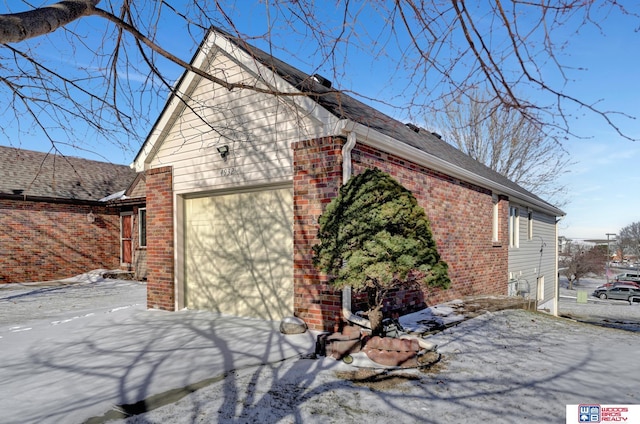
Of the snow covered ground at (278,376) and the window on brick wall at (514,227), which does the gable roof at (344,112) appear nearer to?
the snow covered ground at (278,376)

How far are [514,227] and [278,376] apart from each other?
42.9 ft

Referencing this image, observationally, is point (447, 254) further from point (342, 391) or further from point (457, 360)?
point (342, 391)

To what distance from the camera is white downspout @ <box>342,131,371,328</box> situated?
231 inches

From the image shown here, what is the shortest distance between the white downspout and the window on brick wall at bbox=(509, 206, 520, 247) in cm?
1055

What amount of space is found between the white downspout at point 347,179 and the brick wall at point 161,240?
4.33 metres

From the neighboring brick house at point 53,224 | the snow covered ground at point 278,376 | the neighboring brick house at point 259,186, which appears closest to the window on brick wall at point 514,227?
the neighboring brick house at point 259,186

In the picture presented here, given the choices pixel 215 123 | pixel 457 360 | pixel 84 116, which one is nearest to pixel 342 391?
pixel 457 360

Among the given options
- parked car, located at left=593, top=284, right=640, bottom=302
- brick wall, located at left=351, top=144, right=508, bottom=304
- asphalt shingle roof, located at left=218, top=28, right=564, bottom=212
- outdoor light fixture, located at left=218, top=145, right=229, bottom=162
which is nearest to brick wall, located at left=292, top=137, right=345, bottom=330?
brick wall, located at left=351, top=144, right=508, bottom=304

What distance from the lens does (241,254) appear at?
7.72 metres

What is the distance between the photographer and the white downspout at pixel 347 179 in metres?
5.86

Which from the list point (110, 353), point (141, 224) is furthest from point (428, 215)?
point (141, 224)

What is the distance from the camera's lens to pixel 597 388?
4082 millimetres

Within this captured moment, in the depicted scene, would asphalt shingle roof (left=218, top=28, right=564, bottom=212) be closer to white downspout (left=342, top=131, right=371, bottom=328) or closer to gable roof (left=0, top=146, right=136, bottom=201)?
white downspout (left=342, top=131, right=371, bottom=328)

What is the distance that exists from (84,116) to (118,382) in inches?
121
